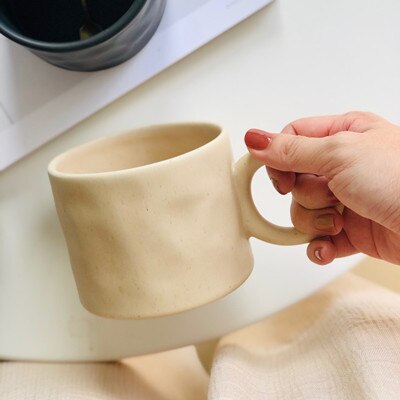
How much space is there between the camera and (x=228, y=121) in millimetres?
455

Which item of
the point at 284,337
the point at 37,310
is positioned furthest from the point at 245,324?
the point at 37,310

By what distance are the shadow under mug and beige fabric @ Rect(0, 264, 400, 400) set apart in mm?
233

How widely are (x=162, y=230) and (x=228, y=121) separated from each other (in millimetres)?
138

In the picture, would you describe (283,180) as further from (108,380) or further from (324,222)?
(108,380)

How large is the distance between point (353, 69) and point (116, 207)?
0.74 feet

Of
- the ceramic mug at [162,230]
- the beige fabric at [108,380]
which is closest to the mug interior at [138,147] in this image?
the ceramic mug at [162,230]

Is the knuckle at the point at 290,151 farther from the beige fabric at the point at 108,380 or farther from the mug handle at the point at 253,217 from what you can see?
the beige fabric at the point at 108,380

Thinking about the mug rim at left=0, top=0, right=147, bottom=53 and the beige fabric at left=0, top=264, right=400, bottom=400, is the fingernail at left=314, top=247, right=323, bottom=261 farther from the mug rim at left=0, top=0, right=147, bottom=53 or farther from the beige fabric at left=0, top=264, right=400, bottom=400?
the mug rim at left=0, top=0, right=147, bottom=53

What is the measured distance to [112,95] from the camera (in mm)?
435

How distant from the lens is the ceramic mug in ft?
1.13

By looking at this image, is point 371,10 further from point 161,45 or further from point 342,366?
point 342,366

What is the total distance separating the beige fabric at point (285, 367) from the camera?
40cm

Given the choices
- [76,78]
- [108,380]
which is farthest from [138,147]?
[108,380]

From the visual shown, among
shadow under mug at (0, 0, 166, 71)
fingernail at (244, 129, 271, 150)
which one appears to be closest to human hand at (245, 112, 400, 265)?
fingernail at (244, 129, 271, 150)
